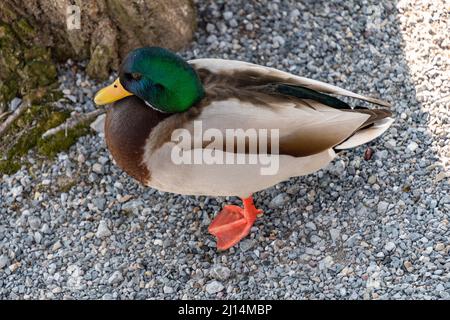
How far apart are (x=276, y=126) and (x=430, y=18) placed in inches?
77.1

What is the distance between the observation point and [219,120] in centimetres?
399

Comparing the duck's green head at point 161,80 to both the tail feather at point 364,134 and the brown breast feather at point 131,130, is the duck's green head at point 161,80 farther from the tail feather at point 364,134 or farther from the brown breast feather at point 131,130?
the tail feather at point 364,134

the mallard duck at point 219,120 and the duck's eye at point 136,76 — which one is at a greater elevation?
the duck's eye at point 136,76

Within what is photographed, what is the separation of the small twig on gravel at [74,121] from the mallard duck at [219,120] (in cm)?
80

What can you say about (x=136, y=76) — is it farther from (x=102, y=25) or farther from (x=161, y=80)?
(x=102, y=25)

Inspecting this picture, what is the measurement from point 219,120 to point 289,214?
0.90 metres

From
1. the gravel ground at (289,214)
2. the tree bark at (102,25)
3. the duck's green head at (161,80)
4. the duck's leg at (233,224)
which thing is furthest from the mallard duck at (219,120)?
the tree bark at (102,25)

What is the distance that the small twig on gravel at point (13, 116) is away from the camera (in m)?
5.05

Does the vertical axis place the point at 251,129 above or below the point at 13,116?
above

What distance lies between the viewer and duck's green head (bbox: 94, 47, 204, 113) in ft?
13.0

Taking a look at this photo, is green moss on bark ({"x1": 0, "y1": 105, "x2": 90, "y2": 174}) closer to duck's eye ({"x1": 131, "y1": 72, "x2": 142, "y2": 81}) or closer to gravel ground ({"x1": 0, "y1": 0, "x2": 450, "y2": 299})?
gravel ground ({"x1": 0, "y1": 0, "x2": 450, "y2": 299})

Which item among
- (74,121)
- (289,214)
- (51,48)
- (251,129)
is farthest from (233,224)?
(51,48)

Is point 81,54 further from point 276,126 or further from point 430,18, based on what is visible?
point 430,18
